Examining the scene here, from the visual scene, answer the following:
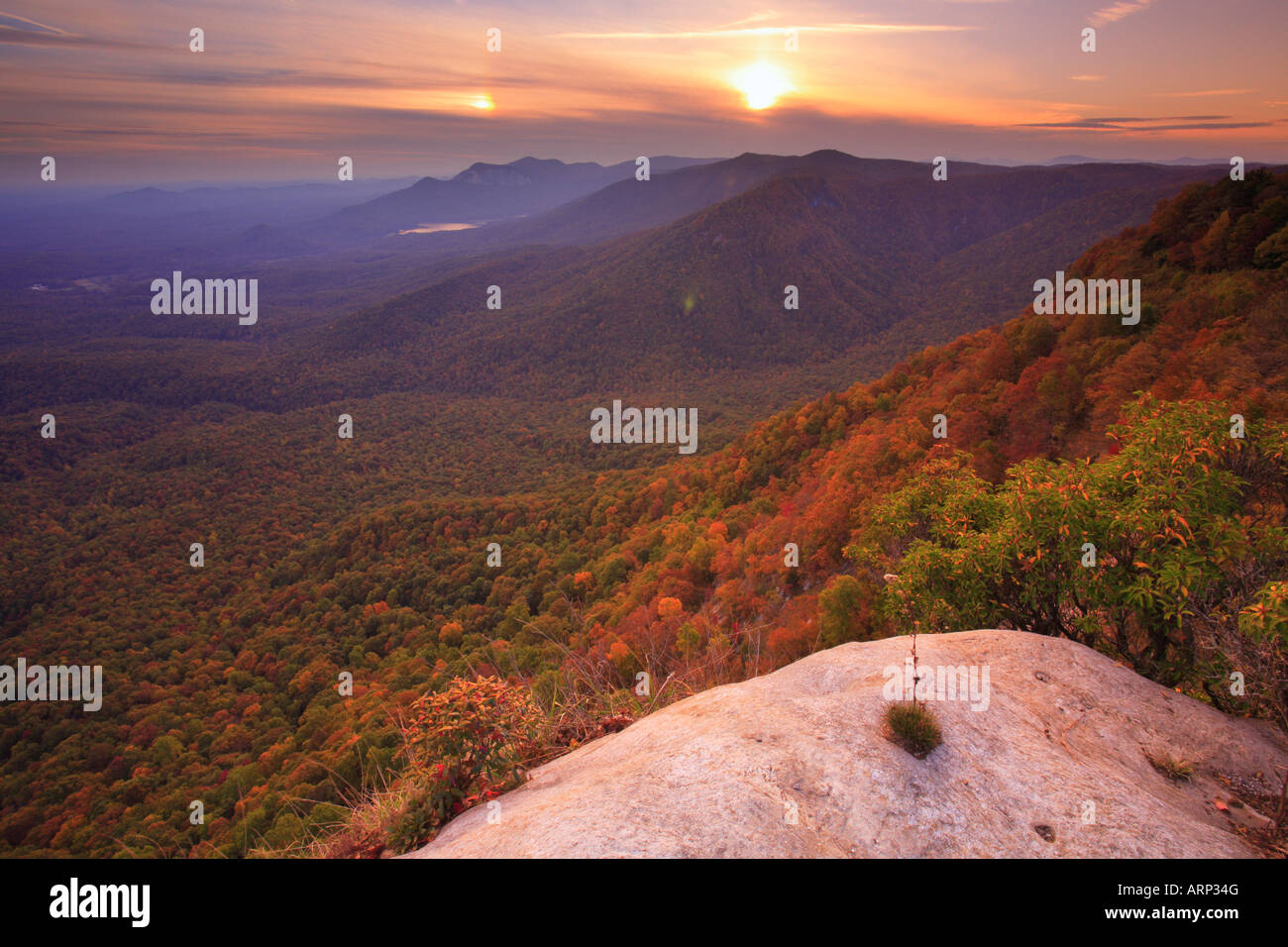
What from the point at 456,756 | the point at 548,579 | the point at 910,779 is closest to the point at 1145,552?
the point at 910,779

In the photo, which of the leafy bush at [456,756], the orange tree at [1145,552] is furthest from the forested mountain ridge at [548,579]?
the orange tree at [1145,552]

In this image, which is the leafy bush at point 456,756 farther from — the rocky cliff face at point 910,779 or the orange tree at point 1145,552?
the orange tree at point 1145,552

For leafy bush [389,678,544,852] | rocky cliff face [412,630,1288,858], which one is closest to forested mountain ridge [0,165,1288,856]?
leafy bush [389,678,544,852]

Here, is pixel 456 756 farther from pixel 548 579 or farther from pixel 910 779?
pixel 548 579

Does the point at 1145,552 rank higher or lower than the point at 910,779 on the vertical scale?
higher

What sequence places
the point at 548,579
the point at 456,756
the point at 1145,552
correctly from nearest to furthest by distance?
the point at 456,756 < the point at 1145,552 < the point at 548,579

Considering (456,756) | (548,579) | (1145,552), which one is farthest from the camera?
(548,579)

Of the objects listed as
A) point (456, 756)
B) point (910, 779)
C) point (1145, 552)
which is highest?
point (1145, 552)

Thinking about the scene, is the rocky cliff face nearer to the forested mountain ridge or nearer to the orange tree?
the orange tree

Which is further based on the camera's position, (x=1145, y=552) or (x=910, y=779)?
(x=1145, y=552)

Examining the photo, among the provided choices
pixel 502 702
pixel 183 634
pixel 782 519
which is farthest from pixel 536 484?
pixel 502 702
